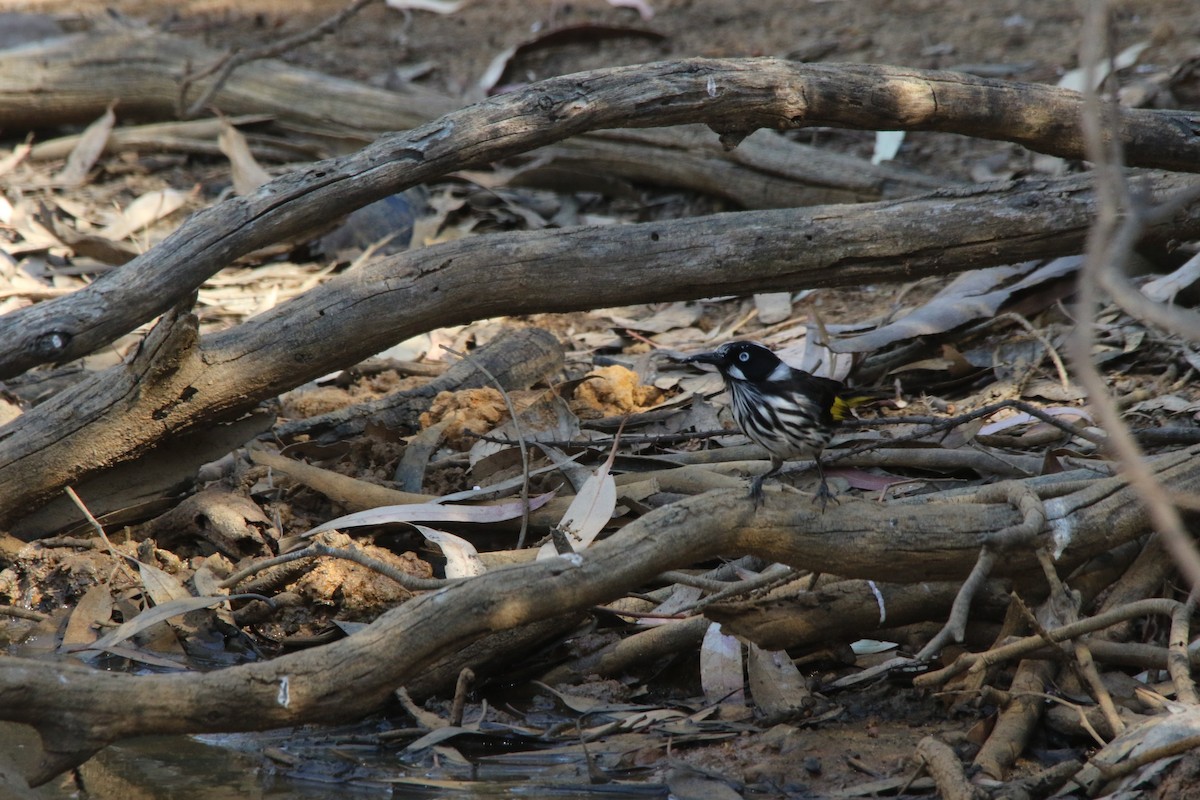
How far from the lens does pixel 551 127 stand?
464cm

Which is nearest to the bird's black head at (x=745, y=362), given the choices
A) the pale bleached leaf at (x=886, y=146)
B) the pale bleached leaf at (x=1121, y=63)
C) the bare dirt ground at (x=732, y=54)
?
the bare dirt ground at (x=732, y=54)

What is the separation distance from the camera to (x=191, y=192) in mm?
9406

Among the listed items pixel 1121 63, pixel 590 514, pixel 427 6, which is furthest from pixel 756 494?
pixel 427 6

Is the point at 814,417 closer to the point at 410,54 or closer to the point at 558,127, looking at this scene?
the point at 558,127

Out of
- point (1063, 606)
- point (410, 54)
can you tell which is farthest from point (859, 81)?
point (410, 54)

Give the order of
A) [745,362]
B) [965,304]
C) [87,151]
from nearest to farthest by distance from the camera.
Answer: [745,362] < [965,304] < [87,151]

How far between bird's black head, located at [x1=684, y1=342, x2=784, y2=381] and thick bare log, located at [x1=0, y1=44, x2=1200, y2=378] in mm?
816

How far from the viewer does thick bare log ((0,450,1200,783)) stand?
9.89 ft

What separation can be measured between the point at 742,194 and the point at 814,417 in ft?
13.3

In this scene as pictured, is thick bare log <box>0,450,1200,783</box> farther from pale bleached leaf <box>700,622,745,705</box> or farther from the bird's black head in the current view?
the bird's black head

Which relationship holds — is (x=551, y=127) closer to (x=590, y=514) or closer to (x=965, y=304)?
(x=590, y=514)

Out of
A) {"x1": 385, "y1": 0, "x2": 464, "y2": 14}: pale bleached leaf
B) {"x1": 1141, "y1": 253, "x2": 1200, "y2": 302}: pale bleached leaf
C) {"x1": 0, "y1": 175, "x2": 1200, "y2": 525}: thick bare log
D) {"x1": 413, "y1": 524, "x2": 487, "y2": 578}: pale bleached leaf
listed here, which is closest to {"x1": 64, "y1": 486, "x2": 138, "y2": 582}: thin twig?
{"x1": 0, "y1": 175, "x2": 1200, "y2": 525}: thick bare log

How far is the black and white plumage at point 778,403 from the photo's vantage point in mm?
4453

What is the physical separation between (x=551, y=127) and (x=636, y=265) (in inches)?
33.3
